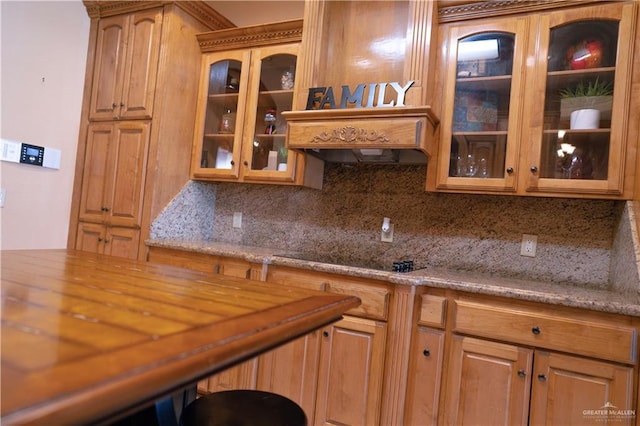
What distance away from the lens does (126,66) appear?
2.89m

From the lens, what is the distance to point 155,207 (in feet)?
9.11

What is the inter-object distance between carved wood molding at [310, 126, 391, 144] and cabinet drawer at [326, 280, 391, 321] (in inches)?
30.5

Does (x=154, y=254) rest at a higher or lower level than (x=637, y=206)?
lower

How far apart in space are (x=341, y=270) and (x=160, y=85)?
6.02 feet

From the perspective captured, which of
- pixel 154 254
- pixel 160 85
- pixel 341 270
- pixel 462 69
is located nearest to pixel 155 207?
pixel 154 254

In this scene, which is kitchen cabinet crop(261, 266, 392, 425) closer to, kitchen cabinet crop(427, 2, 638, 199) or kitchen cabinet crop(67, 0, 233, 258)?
kitchen cabinet crop(427, 2, 638, 199)

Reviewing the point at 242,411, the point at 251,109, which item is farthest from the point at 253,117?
the point at 242,411

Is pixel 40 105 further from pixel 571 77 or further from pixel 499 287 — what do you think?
pixel 571 77

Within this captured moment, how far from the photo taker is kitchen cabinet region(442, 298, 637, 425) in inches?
62.0

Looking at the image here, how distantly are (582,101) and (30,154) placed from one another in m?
3.34

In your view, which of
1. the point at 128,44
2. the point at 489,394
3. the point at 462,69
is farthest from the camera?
the point at 128,44

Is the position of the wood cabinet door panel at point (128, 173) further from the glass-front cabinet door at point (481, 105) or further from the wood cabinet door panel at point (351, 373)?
the glass-front cabinet door at point (481, 105)

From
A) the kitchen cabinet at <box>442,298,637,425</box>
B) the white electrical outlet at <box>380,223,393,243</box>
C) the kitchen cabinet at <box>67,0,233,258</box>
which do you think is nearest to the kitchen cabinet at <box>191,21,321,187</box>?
the kitchen cabinet at <box>67,0,233,258</box>

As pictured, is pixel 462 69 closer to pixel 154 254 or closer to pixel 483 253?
pixel 483 253
